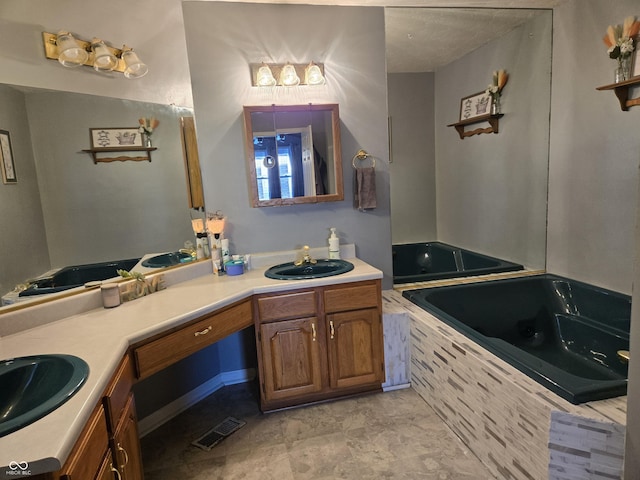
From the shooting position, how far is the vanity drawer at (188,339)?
5.16 feet

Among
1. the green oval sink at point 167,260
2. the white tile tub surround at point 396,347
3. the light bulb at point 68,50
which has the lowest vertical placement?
the white tile tub surround at point 396,347

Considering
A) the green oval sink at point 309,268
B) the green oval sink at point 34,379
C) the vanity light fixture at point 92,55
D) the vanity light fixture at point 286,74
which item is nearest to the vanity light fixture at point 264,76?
the vanity light fixture at point 286,74

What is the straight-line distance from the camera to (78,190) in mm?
1822

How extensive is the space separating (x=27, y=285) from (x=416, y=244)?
8.50 feet

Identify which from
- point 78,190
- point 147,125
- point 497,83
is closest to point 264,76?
point 147,125

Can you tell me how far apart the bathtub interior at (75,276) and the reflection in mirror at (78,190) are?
26mm

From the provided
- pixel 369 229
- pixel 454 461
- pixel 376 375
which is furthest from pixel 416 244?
pixel 454 461

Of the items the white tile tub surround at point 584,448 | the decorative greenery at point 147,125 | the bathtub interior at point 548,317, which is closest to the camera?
the white tile tub surround at point 584,448

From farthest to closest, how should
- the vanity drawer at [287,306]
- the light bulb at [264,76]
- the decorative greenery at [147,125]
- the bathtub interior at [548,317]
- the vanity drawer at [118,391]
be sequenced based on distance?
the light bulb at [264,76]
the bathtub interior at [548,317]
the vanity drawer at [287,306]
the decorative greenery at [147,125]
the vanity drawer at [118,391]

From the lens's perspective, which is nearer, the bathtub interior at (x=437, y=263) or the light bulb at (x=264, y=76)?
the light bulb at (x=264, y=76)

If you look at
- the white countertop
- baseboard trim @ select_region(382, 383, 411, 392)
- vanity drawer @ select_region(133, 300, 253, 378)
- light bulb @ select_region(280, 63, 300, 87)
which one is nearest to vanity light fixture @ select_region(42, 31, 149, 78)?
light bulb @ select_region(280, 63, 300, 87)

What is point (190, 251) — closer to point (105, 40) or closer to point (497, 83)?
point (105, 40)

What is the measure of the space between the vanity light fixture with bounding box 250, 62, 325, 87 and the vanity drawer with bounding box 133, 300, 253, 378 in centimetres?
133

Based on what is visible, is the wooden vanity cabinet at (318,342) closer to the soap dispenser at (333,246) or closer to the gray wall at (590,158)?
the soap dispenser at (333,246)
